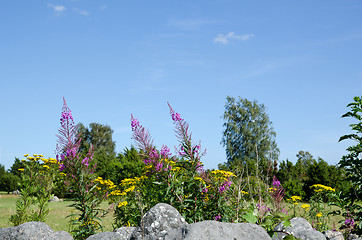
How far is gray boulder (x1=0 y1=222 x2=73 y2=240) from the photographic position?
4.58 meters

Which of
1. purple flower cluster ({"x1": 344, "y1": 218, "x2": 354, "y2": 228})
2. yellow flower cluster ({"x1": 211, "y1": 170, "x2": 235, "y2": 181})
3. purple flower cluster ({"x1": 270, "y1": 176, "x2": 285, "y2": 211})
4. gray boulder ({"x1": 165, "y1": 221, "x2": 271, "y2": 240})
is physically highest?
yellow flower cluster ({"x1": 211, "y1": 170, "x2": 235, "y2": 181})

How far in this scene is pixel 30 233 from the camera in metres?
4.59

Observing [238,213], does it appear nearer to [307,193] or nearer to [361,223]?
[361,223]

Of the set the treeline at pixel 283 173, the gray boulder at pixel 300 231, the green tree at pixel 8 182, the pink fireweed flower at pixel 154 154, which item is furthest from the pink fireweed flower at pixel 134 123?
the green tree at pixel 8 182

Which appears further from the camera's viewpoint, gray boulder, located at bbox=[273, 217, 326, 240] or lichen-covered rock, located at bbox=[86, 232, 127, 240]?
gray boulder, located at bbox=[273, 217, 326, 240]

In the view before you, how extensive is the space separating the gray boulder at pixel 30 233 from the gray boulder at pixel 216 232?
7.11 ft

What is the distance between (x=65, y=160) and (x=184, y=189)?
6.24 feet

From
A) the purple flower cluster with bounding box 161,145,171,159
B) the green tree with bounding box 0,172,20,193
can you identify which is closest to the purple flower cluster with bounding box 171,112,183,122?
the purple flower cluster with bounding box 161,145,171,159

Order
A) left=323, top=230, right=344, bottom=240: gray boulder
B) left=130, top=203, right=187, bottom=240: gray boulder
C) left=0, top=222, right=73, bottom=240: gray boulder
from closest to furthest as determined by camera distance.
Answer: left=130, top=203, right=187, bottom=240: gray boulder → left=0, top=222, right=73, bottom=240: gray boulder → left=323, top=230, right=344, bottom=240: gray boulder

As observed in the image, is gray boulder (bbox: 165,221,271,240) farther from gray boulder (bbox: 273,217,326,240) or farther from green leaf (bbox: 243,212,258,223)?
gray boulder (bbox: 273,217,326,240)

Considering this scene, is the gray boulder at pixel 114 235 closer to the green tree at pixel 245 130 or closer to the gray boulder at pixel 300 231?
the gray boulder at pixel 300 231

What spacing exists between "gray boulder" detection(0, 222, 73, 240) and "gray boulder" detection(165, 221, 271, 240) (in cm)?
217

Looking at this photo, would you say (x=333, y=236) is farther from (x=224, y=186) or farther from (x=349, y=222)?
(x=224, y=186)

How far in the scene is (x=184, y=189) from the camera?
514cm
